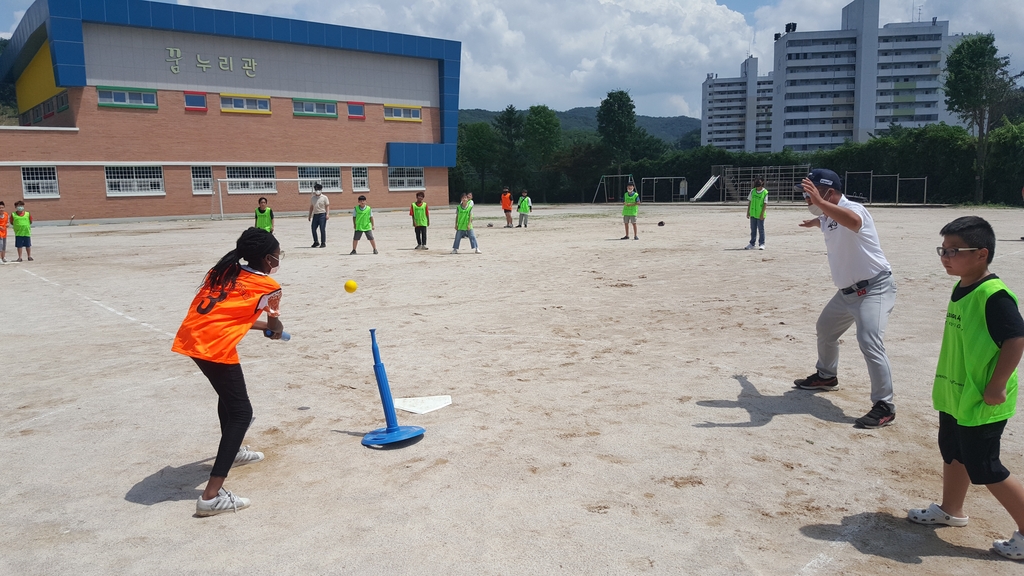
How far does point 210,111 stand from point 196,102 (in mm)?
988

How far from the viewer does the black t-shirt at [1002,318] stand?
3.55 m

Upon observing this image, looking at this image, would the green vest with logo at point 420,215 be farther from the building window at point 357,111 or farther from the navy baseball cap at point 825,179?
the building window at point 357,111

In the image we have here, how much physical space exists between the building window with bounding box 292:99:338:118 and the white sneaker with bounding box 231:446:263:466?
49.4 metres

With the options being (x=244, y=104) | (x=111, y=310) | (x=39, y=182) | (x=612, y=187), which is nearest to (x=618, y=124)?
(x=612, y=187)

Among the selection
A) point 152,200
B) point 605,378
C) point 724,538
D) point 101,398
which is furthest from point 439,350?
point 152,200

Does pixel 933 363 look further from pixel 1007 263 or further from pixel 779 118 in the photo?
pixel 779 118

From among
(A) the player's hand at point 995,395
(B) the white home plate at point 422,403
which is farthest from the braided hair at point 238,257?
(A) the player's hand at point 995,395

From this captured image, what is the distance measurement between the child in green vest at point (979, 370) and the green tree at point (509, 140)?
7500 cm

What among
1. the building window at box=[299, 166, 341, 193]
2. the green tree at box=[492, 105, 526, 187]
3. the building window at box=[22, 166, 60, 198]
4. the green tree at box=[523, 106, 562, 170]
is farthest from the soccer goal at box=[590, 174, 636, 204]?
the building window at box=[22, 166, 60, 198]

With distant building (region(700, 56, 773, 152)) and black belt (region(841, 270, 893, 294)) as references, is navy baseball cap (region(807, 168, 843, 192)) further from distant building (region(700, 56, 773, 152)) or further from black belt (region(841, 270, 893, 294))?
distant building (region(700, 56, 773, 152))

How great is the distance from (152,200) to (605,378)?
45.0 meters

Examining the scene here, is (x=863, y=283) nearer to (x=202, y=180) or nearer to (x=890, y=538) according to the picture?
(x=890, y=538)

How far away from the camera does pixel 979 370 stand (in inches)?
145

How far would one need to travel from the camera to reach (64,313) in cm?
1184
